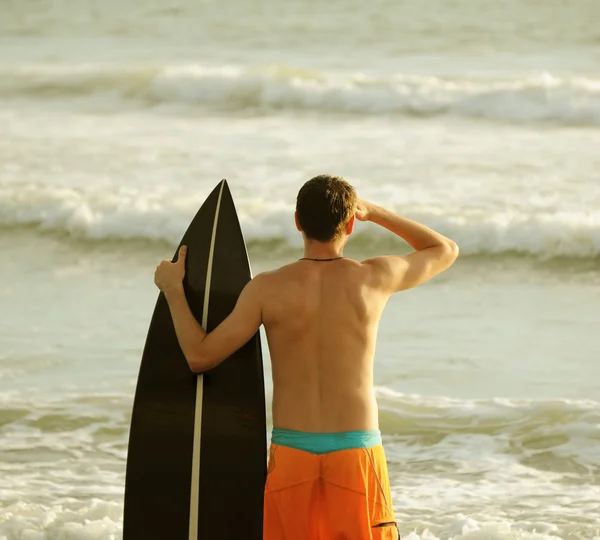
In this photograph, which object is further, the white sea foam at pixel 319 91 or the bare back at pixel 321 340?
the white sea foam at pixel 319 91

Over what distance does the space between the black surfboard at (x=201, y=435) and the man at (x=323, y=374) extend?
44 cm

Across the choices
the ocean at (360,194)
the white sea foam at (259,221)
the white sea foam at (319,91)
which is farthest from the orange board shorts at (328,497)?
the white sea foam at (319,91)

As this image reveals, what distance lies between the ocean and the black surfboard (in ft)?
2.76

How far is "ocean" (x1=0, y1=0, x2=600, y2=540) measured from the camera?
4.86 metres

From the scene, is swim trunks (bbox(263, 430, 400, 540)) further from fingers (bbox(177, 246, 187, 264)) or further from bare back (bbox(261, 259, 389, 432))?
fingers (bbox(177, 246, 187, 264))

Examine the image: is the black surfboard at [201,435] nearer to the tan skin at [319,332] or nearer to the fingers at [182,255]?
the fingers at [182,255]

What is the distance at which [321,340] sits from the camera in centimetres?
257

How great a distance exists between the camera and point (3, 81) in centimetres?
1747

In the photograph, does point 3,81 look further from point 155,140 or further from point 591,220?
point 591,220

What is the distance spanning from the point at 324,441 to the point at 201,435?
668mm

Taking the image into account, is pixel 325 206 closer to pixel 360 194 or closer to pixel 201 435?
pixel 201 435

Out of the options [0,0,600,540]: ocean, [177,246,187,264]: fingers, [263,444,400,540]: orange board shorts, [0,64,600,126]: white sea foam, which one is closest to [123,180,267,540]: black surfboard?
[177,246,187,264]: fingers

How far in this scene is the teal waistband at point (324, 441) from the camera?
8.33 ft

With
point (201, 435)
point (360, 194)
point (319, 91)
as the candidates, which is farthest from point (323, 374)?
point (319, 91)
